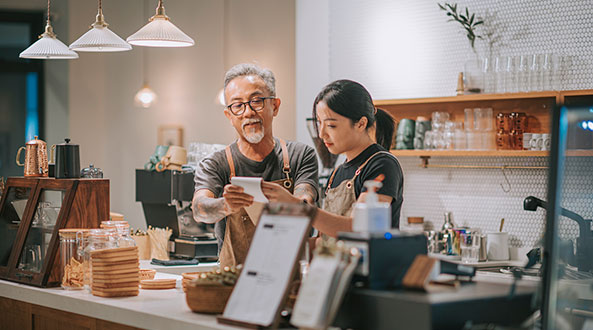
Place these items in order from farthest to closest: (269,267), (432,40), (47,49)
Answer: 1. (432,40)
2. (47,49)
3. (269,267)

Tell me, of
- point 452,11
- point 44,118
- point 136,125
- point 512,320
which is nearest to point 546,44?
point 452,11

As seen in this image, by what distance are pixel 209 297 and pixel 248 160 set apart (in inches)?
45.2

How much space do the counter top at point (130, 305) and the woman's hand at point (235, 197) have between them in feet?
1.42

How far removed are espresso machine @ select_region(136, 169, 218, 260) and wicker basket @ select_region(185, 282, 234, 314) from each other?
2625 mm

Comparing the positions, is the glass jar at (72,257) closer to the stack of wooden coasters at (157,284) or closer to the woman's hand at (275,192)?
the stack of wooden coasters at (157,284)

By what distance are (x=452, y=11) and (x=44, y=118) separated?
5343 millimetres

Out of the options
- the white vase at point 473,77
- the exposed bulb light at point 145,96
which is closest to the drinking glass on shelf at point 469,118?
the white vase at point 473,77

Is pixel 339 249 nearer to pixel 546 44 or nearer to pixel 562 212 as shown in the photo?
pixel 562 212

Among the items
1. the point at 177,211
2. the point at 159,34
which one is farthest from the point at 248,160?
the point at 177,211

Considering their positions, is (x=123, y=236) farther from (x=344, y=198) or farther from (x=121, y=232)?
(x=344, y=198)

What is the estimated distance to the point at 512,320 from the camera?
82.3 inches

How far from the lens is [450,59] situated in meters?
5.66

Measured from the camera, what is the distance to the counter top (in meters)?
2.38

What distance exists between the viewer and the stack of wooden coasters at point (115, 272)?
288cm
